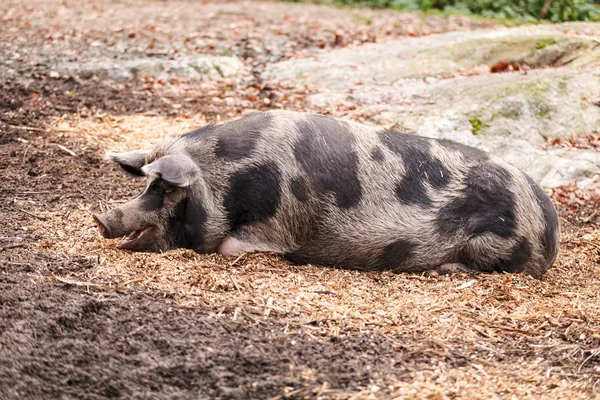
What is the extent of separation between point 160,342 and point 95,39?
27.6 feet

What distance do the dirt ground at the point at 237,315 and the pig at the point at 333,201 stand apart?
184 mm

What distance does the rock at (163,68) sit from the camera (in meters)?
10.1

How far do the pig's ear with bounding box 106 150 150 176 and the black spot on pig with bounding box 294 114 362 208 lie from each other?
1.16 meters

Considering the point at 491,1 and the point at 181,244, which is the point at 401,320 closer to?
the point at 181,244

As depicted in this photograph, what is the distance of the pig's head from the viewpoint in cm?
535

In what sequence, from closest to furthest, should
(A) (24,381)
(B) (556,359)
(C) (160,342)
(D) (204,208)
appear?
(A) (24,381) < (C) (160,342) < (B) (556,359) < (D) (204,208)

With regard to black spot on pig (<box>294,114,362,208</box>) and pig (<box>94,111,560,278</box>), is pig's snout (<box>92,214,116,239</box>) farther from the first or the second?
black spot on pig (<box>294,114,362,208</box>)

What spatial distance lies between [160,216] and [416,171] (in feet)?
6.23

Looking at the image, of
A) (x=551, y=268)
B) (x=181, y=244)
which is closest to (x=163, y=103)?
(x=181, y=244)

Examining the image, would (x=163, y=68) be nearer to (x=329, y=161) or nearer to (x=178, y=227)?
(x=178, y=227)

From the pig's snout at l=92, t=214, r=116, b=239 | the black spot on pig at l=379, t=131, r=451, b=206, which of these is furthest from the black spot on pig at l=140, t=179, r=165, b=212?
the black spot on pig at l=379, t=131, r=451, b=206

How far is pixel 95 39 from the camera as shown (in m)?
11.5

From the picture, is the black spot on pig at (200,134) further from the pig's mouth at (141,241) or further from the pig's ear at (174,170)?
the pig's mouth at (141,241)

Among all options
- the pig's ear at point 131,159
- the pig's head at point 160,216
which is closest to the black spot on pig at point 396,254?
the pig's head at point 160,216
